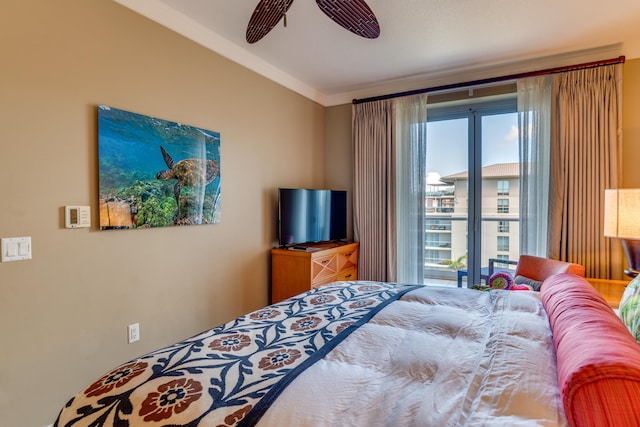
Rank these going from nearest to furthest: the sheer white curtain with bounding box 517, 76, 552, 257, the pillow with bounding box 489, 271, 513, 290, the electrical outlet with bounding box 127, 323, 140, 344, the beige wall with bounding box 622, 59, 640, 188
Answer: the electrical outlet with bounding box 127, 323, 140, 344 < the pillow with bounding box 489, 271, 513, 290 < the beige wall with bounding box 622, 59, 640, 188 < the sheer white curtain with bounding box 517, 76, 552, 257

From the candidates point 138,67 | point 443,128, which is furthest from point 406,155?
point 138,67

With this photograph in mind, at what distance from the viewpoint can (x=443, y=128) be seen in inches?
152

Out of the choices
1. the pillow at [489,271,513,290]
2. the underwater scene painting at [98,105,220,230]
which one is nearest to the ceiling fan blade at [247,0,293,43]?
the underwater scene painting at [98,105,220,230]

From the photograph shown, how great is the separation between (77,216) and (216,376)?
1.49 metres

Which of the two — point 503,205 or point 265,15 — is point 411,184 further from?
point 265,15

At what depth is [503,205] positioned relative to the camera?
3547 millimetres

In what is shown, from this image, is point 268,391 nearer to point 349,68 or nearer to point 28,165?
point 28,165

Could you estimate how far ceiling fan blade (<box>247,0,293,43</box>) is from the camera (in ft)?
6.18

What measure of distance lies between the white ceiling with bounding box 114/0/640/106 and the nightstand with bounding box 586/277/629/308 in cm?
194

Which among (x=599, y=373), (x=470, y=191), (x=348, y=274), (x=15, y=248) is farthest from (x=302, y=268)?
(x=599, y=373)

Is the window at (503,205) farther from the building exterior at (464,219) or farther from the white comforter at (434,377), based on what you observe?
the white comforter at (434,377)

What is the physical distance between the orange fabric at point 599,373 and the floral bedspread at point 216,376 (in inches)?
28.2

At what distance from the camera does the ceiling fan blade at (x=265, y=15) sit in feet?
6.18

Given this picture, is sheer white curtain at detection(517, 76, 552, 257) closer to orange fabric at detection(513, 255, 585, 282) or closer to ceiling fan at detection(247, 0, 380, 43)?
orange fabric at detection(513, 255, 585, 282)
